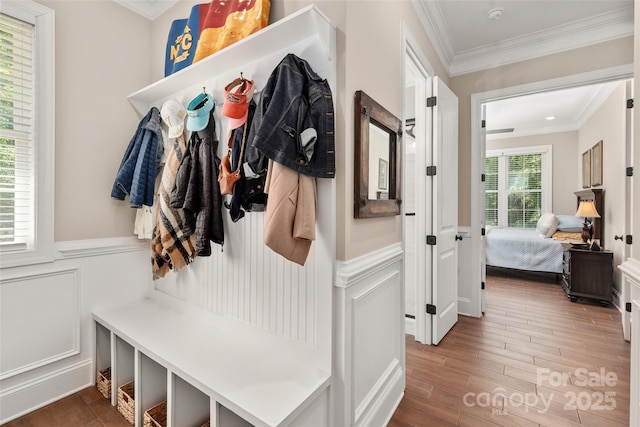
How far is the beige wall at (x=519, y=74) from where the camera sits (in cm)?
249

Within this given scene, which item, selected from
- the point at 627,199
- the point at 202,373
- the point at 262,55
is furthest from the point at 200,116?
the point at 627,199

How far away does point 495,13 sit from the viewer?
92.6 inches

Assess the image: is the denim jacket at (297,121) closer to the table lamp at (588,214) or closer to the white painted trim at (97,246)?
the white painted trim at (97,246)

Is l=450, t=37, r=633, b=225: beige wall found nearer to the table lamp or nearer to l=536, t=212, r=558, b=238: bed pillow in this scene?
the table lamp

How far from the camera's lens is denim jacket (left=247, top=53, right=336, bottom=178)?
1137 millimetres

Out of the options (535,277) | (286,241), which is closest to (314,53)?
(286,241)

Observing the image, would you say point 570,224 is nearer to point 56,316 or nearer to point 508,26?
point 508,26

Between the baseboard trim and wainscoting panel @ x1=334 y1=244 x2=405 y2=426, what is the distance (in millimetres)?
1730

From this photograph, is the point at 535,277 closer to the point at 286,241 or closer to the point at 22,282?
the point at 286,241

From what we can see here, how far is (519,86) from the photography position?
285 centimetres

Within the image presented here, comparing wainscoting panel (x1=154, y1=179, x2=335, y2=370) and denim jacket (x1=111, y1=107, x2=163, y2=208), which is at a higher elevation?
denim jacket (x1=111, y1=107, x2=163, y2=208)

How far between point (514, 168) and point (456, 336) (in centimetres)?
531

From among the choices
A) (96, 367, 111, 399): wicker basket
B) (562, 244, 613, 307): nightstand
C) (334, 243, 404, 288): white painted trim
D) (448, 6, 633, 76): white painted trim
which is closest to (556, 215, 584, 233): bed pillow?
(562, 244, 613, 307): nightstand

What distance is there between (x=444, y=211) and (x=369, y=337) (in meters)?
1.52
